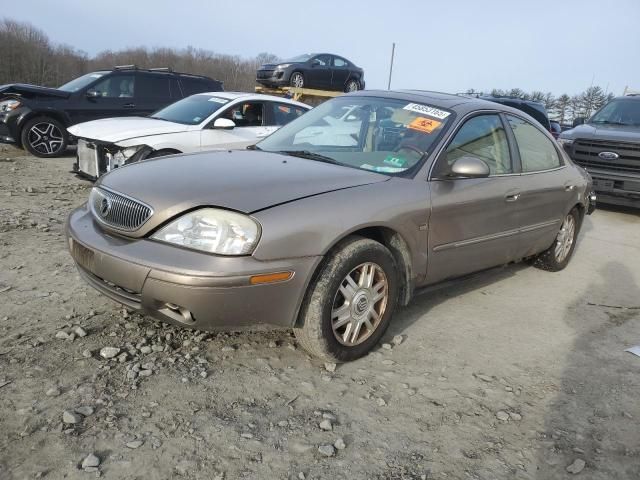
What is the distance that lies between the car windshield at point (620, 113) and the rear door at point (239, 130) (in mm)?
6103

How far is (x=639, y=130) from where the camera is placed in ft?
27.7

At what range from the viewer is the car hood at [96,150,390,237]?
8.73 ft

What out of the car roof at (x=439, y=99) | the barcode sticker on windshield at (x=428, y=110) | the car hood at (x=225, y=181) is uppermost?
the car roof at (x=439, y=99)

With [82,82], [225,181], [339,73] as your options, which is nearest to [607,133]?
[225,181]

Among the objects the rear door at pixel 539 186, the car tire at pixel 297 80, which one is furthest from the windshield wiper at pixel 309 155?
the car tire at pixel 297 80

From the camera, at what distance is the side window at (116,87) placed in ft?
32.4

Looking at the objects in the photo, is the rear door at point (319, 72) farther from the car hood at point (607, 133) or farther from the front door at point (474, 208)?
the front door at point (474, 208)

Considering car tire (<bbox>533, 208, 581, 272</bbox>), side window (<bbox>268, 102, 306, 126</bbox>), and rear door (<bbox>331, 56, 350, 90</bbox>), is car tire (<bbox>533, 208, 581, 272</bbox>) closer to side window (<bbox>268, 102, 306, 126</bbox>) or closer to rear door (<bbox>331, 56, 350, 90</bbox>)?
side window (<bbox>268, 102, 306, 126</bbox>)

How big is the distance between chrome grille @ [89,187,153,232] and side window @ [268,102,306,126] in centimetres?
501

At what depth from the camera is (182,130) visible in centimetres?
686

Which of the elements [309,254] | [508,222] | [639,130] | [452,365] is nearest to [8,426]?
[309,254]

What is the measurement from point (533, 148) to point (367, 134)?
5.57 ft

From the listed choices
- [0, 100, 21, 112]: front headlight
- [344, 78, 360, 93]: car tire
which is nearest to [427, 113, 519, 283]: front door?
[0, 100, 21, 112]: front headlight

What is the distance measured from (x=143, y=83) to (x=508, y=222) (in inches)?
327
